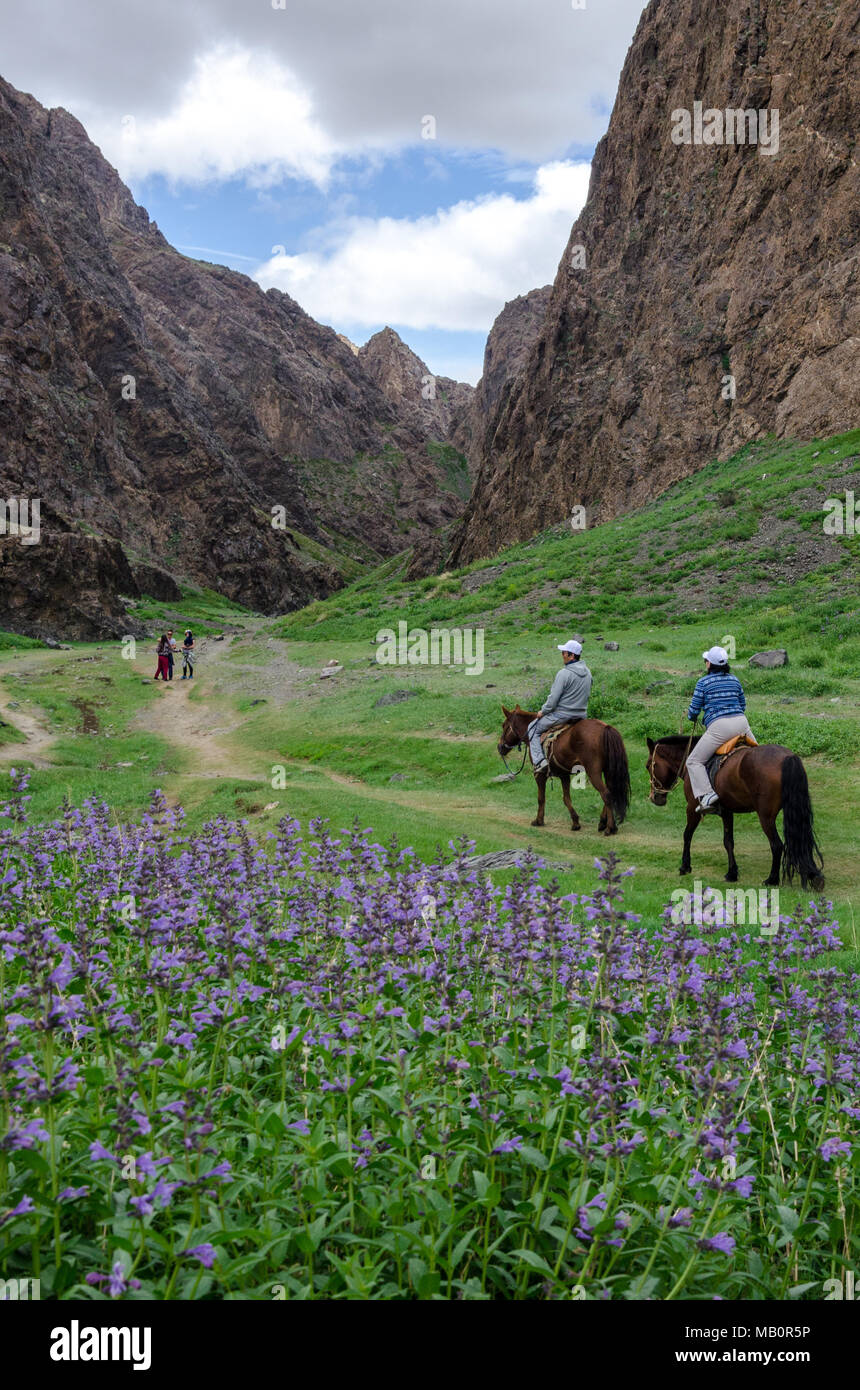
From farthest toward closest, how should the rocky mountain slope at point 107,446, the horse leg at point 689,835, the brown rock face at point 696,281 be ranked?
the rocky mountain slope at point 107,446, the brown rock face at point 696,281, the horse leg at point 689,835

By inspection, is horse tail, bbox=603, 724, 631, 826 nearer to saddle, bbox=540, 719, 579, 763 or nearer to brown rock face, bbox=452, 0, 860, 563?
saddle, bbox=540, 719, 579, 763

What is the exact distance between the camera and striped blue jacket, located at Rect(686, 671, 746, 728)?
1441 cm

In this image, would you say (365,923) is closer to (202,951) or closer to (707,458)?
(202,951)

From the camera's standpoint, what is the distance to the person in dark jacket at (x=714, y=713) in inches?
565

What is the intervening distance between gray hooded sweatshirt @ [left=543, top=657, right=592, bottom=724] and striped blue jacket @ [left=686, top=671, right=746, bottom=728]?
374cm

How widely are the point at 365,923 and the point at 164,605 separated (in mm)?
87906

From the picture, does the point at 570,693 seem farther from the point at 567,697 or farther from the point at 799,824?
the point at 799,824

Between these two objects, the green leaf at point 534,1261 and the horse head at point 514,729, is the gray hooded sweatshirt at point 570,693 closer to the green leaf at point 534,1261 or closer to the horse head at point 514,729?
the horse head at point 514,729

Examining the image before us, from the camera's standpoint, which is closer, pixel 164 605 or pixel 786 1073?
pixel 786 1073

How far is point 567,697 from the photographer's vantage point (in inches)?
722

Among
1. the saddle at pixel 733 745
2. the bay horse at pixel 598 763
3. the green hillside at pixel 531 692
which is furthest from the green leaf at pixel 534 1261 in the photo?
the bay horse at pixel 598 763

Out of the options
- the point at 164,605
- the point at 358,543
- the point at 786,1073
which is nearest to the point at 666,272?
the point at 164,605

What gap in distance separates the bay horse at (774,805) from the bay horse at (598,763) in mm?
2019

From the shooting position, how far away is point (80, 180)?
150m
